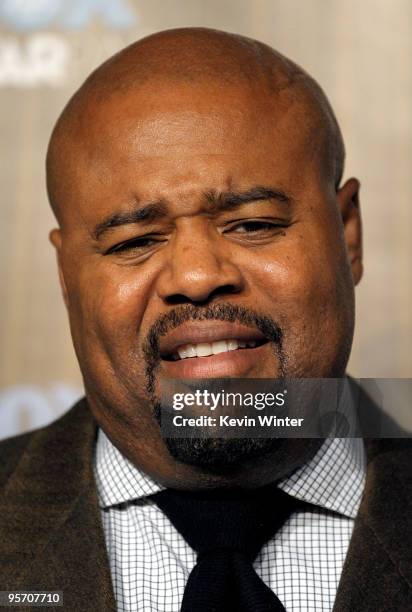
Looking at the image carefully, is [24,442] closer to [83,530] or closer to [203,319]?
[83,530]

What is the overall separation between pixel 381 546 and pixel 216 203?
52 cm

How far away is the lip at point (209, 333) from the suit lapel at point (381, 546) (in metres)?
0.30

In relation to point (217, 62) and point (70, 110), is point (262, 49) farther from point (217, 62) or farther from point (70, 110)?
point (70, 110)

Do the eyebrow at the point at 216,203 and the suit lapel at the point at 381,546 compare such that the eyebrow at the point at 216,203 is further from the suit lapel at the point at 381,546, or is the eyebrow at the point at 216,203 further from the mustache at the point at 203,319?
the suit lapel at the point at 381,546

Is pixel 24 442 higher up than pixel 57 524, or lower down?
higher up

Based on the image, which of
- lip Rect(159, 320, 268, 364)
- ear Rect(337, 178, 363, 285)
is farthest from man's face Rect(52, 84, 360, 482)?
ear Rect(337, 178, 363, 285)

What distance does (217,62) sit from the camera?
133 cm

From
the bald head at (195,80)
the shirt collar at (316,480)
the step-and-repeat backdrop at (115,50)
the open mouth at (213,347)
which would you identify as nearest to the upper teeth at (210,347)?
the open mouth at (213,347)

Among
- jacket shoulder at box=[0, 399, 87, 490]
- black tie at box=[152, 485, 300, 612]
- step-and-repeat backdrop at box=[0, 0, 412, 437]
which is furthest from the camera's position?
step-and-repeat backdrop at box=[0, 0, 412, 437]

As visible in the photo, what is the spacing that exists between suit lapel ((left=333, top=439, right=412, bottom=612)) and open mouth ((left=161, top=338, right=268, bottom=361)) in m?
0.29

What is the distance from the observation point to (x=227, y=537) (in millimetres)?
1204

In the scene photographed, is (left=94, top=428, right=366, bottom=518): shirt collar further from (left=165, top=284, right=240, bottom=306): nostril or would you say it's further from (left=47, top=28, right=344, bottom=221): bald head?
(left=47, top=28, right=344, bottom=221): bald head

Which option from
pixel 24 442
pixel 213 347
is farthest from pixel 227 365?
pixel 24 442

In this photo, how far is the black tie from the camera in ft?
3.71
